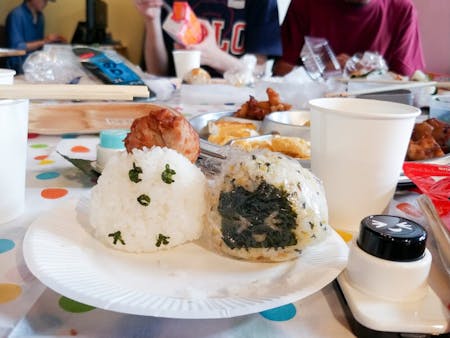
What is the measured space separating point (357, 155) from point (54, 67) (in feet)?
4.12

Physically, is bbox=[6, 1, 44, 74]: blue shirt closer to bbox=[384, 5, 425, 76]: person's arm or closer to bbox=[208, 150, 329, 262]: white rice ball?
bbox=[384, 5, 425, 76]: person's arm

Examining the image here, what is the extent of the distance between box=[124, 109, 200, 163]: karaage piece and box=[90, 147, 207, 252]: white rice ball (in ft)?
0.22

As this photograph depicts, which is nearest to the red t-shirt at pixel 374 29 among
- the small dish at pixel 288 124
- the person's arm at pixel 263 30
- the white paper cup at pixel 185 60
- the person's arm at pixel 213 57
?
the person's arm at pixel 263 30

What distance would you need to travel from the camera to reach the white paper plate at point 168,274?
332 millimetres

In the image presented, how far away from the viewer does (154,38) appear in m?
2.46

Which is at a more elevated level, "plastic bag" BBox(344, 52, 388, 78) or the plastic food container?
"plastic bag" BBox(344, 52, 388, 78)

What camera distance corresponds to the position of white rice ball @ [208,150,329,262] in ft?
1.34

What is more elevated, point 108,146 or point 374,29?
point 374,29

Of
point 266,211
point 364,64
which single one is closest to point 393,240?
point 266,211

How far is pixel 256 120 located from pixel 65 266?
736 millimetres

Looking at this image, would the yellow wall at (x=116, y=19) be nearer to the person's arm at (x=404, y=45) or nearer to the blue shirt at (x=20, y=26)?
the blue shirt at (x=20, y=26)

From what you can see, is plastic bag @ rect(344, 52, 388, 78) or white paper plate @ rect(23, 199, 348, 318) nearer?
white paper plate @ rect(23, 199, 348, 318)

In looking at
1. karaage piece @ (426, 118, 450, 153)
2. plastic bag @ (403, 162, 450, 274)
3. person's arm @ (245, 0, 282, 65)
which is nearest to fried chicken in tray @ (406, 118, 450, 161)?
karaage piece @ (426, 118, 450, 153)

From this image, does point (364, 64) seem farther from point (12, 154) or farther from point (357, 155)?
point (12, 154)
